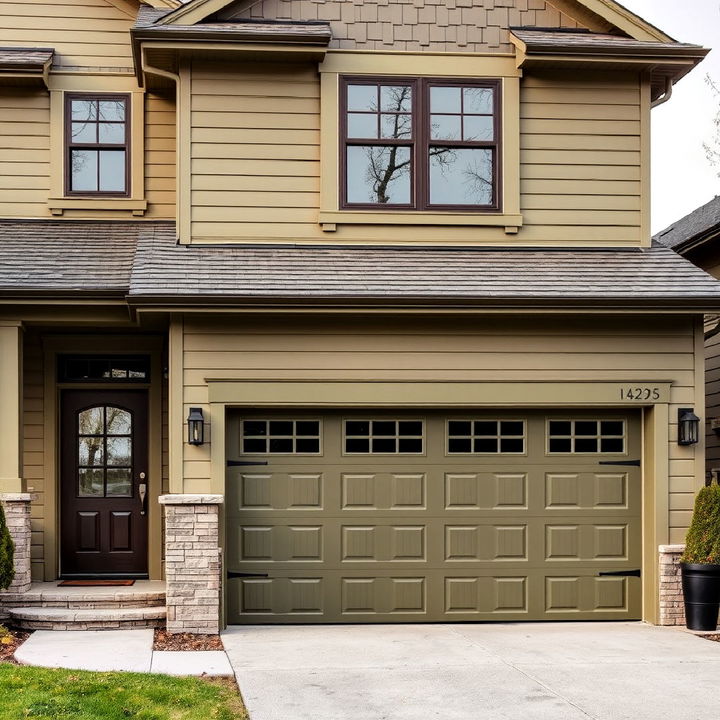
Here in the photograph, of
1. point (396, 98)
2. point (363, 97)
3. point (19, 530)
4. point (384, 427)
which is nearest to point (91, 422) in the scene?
point (19, 530)

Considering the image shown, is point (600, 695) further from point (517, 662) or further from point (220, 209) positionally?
point (220, 209)

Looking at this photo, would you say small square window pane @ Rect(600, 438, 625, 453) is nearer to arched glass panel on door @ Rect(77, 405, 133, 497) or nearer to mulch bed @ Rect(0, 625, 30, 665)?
arched glass panel on door @ Rect(77, 405, 133, 497)

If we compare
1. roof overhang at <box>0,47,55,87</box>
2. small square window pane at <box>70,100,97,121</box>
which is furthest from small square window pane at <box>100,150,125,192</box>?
roof overhang at <box>0,47,55,87</box>

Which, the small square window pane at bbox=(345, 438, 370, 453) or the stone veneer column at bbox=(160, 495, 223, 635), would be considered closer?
the stone veneer column at bbox=(160, 495, 223, 635)

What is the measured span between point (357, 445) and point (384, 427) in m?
0.33

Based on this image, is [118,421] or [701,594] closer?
[701,594]

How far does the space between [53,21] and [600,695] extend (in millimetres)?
9437

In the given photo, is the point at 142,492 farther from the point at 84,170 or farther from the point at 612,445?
the point at 612,445

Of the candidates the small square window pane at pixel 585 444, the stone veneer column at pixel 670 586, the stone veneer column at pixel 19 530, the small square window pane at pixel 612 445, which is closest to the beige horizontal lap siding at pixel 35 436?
the stone veneer column at pixel 19 530

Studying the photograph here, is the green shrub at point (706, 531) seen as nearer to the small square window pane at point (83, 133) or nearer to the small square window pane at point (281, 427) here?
the small square window pane at point (281, 427)

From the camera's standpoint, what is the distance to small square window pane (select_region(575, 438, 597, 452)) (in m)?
10.8

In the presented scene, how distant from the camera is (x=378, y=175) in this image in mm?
Answer: 11148

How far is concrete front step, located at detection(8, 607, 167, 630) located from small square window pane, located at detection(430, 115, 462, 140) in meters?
5.54

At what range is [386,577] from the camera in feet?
34.7
